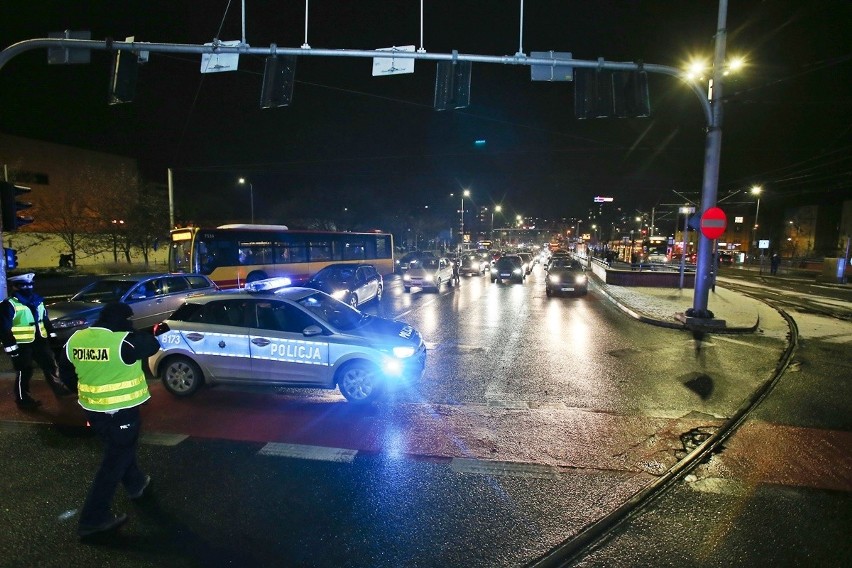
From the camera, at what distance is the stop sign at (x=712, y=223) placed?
1239cm

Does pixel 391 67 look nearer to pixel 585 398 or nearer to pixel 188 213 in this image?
pixel 585 398

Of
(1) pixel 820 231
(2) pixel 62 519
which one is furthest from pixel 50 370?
(1) pixel 820 231

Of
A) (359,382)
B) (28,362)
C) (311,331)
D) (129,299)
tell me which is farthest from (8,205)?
(359,382)

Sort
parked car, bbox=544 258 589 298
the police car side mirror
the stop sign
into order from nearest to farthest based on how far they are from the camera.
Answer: the police car side mirror < the stop sign < parked car, bbox=544 258 589 298

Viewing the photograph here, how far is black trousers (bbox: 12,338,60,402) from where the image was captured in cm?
627

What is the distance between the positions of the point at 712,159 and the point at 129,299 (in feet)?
47.6

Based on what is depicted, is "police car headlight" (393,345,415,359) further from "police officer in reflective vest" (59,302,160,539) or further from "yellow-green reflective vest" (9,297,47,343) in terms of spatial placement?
"yellow-green reflective vest" (9,297,47,343)

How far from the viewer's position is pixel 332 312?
7.57 metres

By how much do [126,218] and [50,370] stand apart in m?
30.1

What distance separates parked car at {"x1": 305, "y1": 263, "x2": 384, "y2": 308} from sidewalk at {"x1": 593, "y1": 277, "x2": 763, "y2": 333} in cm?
891

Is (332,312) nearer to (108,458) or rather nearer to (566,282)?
(108,458)

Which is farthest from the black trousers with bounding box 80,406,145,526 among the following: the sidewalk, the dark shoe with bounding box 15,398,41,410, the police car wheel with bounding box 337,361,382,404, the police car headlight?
the sidewalk

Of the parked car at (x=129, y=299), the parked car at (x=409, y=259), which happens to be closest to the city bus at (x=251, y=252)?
the parked car at (x=409, y=259)

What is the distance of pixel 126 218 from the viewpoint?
105 feet
